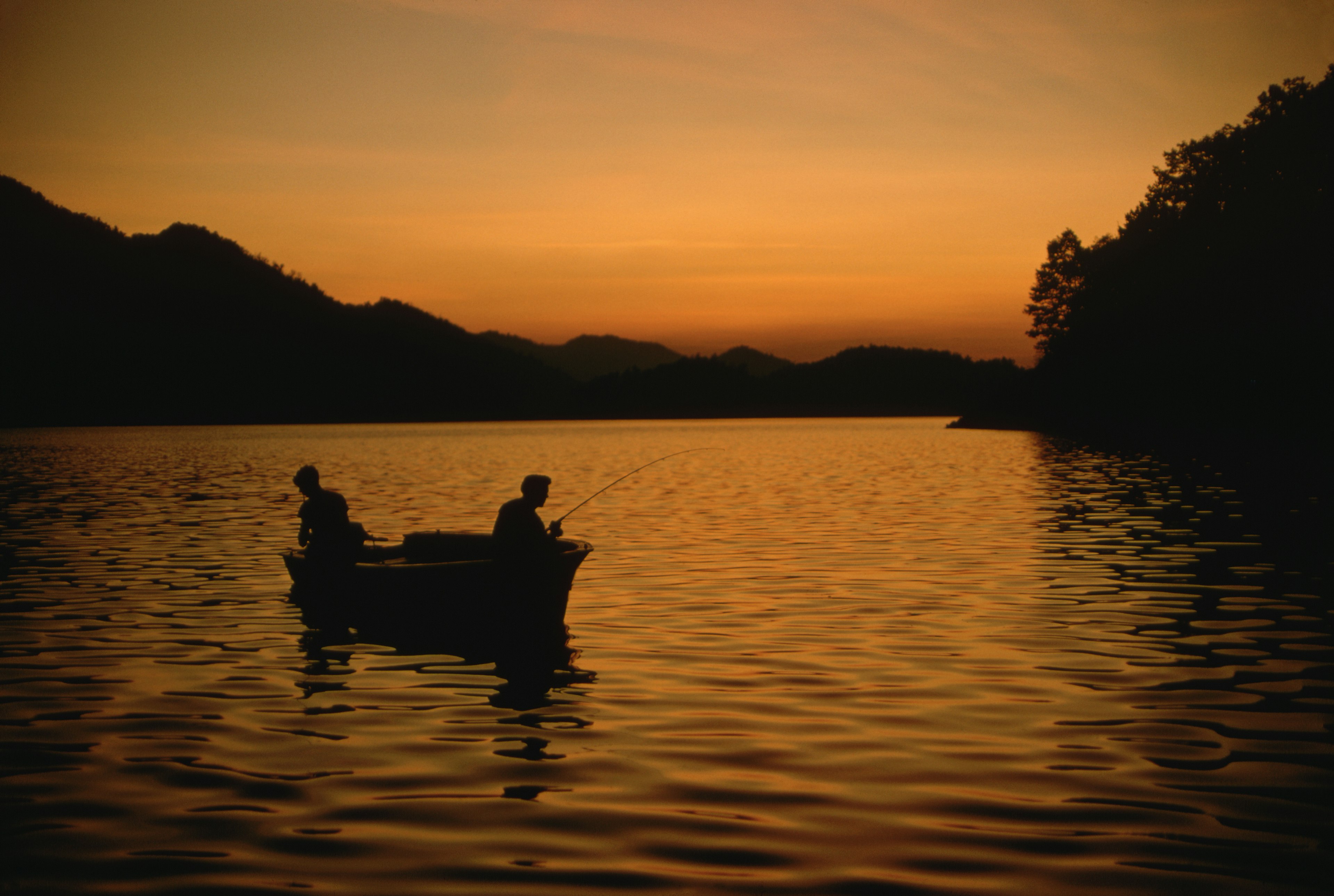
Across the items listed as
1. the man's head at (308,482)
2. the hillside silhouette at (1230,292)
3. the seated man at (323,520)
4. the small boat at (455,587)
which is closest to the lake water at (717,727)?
the small boat at (455,587)

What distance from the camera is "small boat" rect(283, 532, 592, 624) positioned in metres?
12.5

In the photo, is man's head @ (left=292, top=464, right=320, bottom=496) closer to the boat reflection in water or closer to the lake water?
the boat reflection in water

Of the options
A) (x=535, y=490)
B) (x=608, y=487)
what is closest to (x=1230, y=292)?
(x=608, y=487)

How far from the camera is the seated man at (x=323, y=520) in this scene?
48.0ft

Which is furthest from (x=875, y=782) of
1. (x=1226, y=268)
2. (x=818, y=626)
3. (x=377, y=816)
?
(x=1226, y=268)

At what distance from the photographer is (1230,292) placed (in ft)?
236

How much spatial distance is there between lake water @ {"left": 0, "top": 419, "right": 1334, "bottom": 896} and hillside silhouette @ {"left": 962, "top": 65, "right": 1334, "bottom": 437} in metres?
52.4

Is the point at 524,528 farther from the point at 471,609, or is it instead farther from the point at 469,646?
the point at 469,646

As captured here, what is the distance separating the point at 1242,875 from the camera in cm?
582

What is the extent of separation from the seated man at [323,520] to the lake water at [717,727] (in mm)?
1266

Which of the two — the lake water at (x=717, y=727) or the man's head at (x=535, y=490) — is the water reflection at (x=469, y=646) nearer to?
the lake water at (x=717, y=727)

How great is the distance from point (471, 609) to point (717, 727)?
4.66m

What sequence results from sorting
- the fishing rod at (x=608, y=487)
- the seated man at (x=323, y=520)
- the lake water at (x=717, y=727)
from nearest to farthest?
the lake water at (x=717, y=727) < the fishing rod at (x=608, y=487) < the seated man at (x=323, y=520)

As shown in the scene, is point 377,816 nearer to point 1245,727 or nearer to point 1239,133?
point 1245,727
